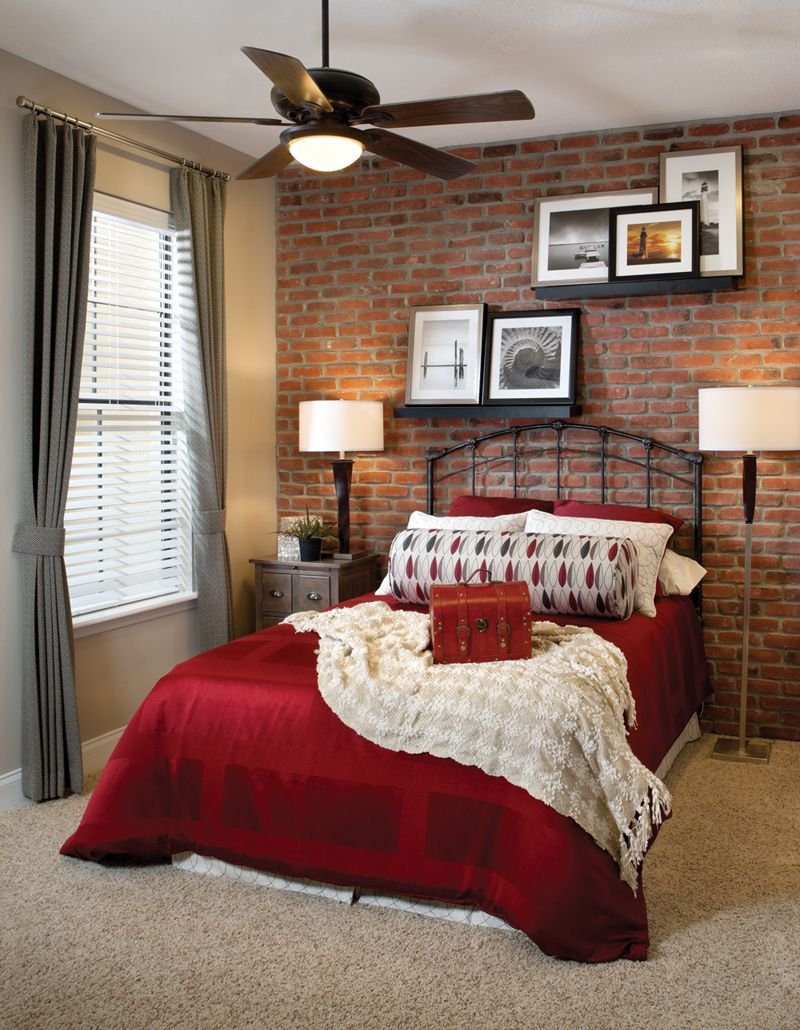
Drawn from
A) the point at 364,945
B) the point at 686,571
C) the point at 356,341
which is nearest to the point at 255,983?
the point at 364,945

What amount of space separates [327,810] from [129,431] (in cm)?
220

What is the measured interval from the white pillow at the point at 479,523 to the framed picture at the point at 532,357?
0.63m

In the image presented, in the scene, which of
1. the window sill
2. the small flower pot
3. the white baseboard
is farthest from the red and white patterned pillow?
the white baseboard

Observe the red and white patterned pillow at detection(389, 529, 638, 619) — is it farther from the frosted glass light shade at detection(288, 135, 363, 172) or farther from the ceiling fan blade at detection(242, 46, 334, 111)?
the ceiling fan blade at detection(242, 46, 334, 111)

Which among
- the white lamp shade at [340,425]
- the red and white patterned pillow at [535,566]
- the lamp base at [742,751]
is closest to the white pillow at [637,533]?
the red and white patterned pillow at [535,566]

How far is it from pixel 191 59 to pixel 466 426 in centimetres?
209

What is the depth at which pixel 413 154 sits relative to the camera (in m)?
3.17

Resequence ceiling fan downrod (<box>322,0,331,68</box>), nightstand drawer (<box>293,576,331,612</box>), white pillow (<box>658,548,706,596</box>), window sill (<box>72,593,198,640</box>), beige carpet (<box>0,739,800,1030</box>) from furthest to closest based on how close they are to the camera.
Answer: nightstand drawer (<box>293,576,331,612</box>) → white pillow (<box>658,548,706,596</box>) → window sill (<box>72,593,198,640</box>) → ceiling fan downrod (<box>322,0,331,68</box>) → beige carpet (<box>0,739,800,1030</box>)

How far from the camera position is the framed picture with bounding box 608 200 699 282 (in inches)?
175

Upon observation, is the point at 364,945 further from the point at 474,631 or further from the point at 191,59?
the point at 191,59

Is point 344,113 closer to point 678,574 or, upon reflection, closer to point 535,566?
point 535,566

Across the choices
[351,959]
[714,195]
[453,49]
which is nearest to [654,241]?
[714,195]

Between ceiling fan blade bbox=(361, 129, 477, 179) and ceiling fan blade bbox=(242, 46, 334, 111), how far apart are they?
0.96ft

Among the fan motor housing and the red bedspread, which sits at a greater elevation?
the fan motor housing
